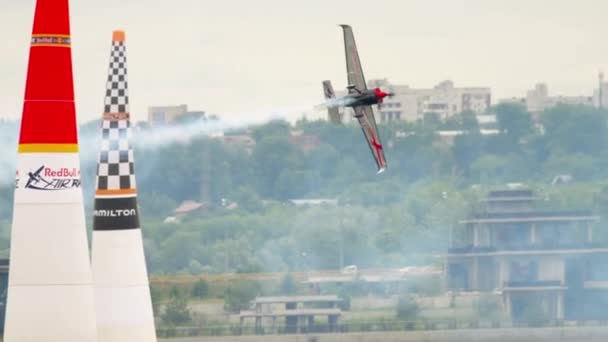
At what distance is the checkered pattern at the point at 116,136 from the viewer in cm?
1530

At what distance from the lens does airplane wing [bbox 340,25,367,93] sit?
23594 mm

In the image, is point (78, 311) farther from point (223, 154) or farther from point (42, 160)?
point (223, 154)

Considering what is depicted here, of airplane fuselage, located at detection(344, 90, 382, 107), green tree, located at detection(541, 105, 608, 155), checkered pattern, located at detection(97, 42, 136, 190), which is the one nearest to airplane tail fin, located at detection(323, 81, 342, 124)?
airplane fuselage, located at detection(344, 90, 382, 107)

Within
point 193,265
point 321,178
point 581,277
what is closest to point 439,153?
point 321,178

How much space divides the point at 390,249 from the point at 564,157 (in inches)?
330

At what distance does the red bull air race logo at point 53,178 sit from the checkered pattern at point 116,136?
1.05 meters

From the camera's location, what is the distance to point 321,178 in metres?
58.4

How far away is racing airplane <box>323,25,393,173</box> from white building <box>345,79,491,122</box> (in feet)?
119

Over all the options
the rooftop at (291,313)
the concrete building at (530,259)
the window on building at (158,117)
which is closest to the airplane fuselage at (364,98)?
the rooftop at (291,313)

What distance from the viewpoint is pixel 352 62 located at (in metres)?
23.6

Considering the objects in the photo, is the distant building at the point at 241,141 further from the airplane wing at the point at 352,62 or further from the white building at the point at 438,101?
the airplane wing at the point at 352,62

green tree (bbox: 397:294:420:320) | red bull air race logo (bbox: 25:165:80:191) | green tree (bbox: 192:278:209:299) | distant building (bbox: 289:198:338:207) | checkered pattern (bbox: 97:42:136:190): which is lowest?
green tree (bbox: 397:294:420:320)

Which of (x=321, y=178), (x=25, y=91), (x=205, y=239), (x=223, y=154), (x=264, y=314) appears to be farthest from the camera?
(x=321, y=178)

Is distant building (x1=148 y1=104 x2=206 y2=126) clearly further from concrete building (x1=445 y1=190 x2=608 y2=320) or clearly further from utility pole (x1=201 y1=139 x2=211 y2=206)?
concrete building (x1=445 y1=190 x2=608 y2=320)
